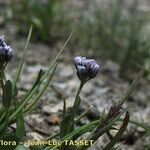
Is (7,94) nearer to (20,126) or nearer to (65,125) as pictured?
(20,126)

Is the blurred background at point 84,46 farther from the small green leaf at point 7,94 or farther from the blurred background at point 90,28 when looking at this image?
the small green leaf at point 7,94

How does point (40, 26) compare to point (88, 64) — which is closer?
point (88, 64)

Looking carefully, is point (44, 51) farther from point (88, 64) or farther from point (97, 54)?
point (88, 64)

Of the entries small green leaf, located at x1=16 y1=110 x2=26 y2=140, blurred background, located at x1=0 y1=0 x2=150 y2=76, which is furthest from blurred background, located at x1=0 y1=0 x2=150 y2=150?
small green leaf, located at x1=16 y1=110 x2=26 y2=140

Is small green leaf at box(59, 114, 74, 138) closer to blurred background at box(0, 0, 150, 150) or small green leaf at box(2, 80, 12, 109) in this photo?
small green leaf at box(2, 80, 12, 109)

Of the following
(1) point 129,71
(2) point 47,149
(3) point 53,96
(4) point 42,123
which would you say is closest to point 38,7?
(1) point 129,71

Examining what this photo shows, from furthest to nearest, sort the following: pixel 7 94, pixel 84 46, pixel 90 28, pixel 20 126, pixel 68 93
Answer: pixel 90 28 < pixel 84 46 < pixel 68 93 < pixel 20 126 < pixel 7 94

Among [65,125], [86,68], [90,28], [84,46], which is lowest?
[65,125]

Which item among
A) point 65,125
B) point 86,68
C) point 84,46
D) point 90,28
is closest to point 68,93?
point 84,46
